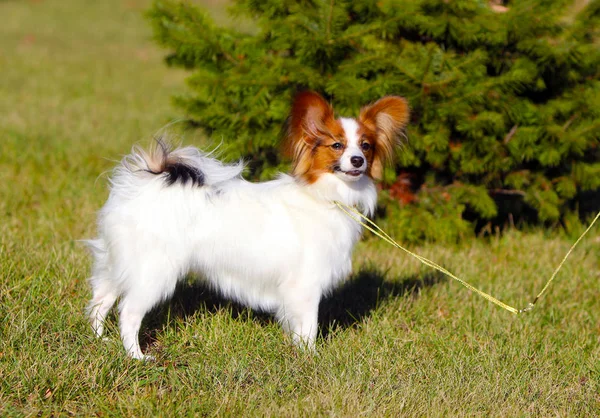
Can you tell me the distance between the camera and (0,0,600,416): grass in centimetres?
322

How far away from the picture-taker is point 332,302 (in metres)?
4.73

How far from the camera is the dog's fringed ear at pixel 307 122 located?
3.69 m

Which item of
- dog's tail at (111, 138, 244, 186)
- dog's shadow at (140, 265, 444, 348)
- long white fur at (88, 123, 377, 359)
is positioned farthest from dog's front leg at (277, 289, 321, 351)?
dog's tail at (111, 138, 244, 186)

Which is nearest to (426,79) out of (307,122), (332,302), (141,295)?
(307,122)

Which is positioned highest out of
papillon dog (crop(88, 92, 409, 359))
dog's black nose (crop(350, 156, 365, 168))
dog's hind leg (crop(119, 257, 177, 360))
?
dog's black nose (crop(350, 156, 365, 168))

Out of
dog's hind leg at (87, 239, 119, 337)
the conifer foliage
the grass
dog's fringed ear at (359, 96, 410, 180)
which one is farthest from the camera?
the conifer foliage

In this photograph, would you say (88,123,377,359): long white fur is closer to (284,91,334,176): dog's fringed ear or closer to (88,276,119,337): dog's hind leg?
(88,276,119,337): dog's hind leg

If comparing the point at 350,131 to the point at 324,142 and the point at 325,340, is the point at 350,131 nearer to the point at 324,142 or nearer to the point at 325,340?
the point at 324,142

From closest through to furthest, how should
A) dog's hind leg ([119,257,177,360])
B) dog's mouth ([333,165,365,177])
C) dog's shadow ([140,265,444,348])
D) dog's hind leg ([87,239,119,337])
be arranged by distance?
1. dog's hind leg ([119,257,177,360])
2. dog's mouth ([333,165,365,177])
3. dog's hind leg ([87,239,119,337])
4. dog's shadow ([140,265,444,348])

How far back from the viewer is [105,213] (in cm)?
368

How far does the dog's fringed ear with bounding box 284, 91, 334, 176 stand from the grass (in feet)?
3.67

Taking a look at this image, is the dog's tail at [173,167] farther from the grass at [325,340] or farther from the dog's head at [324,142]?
the grass at [325,340]

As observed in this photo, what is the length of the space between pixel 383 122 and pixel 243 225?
1069mm

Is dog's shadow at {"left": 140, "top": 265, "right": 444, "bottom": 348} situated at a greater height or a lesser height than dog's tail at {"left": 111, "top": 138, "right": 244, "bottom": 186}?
lesser
